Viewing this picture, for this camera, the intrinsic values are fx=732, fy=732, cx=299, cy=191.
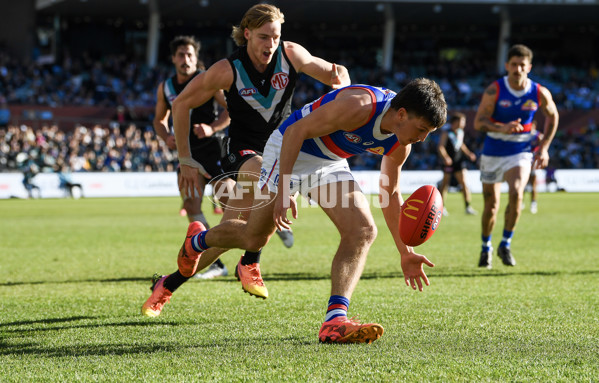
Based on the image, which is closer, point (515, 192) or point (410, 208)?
point (410, 208)

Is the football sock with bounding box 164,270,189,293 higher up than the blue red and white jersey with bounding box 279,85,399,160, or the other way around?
the blue red and white jersey with bounding box 279,85,399,160

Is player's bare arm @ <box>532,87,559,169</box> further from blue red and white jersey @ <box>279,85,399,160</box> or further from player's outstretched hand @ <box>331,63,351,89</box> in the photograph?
blue red and white jersey @ <box>279,85,399,160</box>

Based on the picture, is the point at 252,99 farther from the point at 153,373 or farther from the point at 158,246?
the point at 158,246

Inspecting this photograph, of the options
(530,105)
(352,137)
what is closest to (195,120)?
(352,137)

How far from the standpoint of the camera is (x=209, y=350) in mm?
4195

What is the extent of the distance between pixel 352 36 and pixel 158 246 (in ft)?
151

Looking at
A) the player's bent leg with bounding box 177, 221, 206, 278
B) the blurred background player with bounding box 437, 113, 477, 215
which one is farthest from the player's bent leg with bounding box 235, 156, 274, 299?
the blurred background player with bounding box 437, 113, 477, 215

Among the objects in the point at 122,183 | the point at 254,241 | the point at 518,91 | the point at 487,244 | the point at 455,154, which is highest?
the point at 518,91

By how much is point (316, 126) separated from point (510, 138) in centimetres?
489

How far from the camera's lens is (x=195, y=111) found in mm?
8031

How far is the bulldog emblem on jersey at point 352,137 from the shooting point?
4631 millimetres

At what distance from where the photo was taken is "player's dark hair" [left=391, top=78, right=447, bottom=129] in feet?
14.0

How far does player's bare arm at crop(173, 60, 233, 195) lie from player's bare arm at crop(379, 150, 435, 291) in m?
1.62

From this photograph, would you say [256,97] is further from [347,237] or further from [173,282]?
[347,237]
